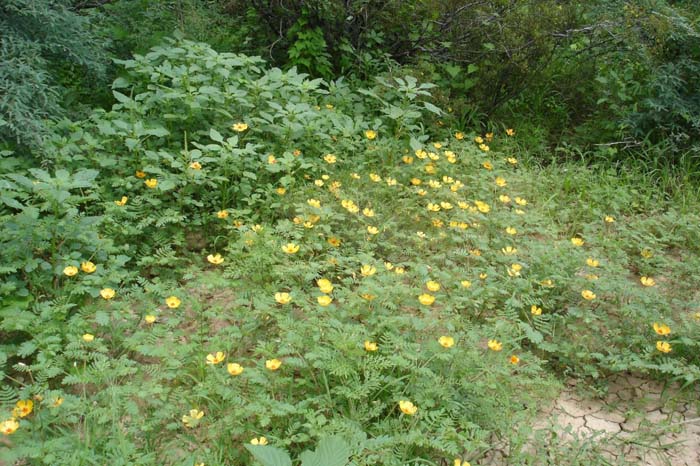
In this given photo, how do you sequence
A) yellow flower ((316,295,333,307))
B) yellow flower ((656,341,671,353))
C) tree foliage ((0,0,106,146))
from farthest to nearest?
tree foliage ((0,0,106,146)) → yellow flower ((656,341,671,353)) → yellow flower ((316,295,333,307))

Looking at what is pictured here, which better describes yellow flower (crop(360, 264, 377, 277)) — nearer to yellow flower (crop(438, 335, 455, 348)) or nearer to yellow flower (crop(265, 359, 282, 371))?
yellow flower (crop(438, 335, 455, 348))

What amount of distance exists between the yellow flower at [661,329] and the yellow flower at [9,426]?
8.37 ft

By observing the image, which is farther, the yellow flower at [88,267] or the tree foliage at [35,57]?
the tree foliage at [35,57]

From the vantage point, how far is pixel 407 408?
6.86ft

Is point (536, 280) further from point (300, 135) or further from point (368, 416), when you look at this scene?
point (300, 135)

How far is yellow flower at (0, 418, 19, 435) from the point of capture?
1979 millimetres

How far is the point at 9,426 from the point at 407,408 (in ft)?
4.26

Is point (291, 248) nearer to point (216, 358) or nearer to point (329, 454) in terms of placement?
point (216, 358)

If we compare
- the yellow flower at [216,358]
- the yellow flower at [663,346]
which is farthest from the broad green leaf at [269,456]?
the yellow flower at [663,346]

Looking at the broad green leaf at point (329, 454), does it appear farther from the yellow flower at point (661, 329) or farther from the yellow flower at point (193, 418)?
the yellow flower at point (661, 329)

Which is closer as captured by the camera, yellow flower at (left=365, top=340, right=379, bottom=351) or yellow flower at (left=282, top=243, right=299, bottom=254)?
yellow flower at (left=365, top=340, right=379, bottom=351)

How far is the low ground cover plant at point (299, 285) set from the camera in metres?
2.16

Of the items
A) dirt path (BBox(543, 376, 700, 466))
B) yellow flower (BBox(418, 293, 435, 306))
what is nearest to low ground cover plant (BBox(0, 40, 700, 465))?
yellow flower (BBox(418, 293, 435, 306))

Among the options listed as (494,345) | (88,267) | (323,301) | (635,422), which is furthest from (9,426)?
(635,422)
